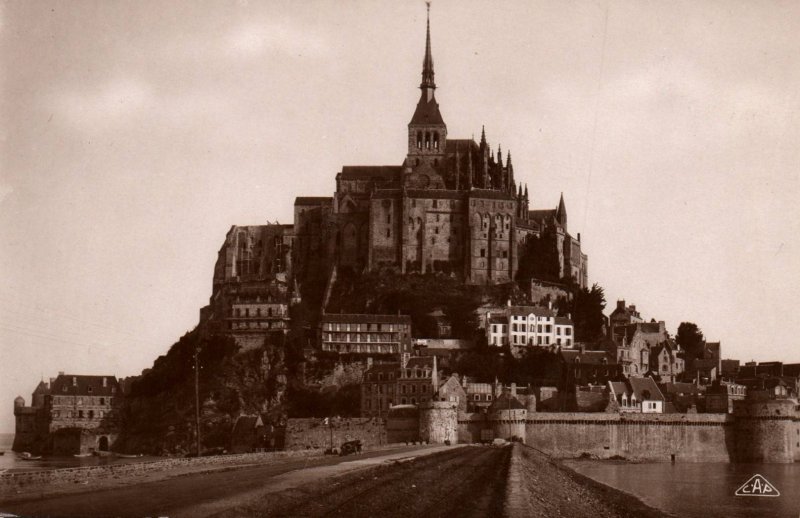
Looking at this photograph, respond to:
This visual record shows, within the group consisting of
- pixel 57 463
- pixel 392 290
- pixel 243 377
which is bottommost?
pixel 57 463

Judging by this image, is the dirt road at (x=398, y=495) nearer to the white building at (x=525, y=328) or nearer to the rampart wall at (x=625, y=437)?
the rampart wall at (x=625, y=437)

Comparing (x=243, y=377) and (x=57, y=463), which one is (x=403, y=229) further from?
(x=57, y=463)

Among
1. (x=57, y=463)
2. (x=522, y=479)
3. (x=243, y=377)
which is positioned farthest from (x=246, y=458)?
(x=243, y=377)

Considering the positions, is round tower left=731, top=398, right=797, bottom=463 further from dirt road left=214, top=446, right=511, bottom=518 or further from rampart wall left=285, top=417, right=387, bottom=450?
dirt road left=214, top=446, right=511, bottom=518

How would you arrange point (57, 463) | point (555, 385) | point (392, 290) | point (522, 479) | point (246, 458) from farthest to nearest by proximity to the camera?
point (392, 290) < point (555, 385) < point (57, 463) < point (246, 458) < point (522, 479)

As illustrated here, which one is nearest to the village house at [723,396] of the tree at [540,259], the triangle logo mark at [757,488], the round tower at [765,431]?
the round tower at [765,431]

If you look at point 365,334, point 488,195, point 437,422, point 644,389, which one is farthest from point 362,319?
point 644,389

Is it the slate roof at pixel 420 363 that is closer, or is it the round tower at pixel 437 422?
the round tower at pixel 437 422
